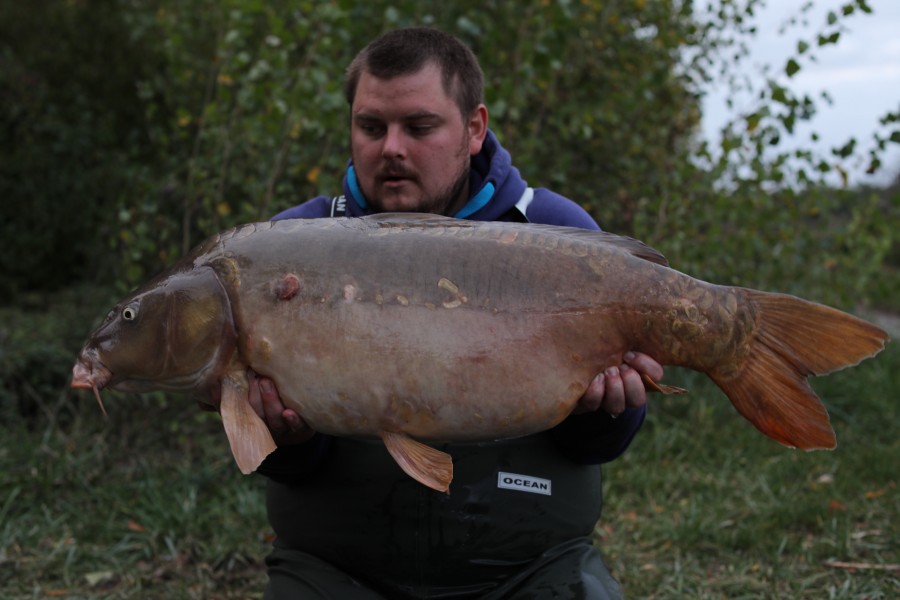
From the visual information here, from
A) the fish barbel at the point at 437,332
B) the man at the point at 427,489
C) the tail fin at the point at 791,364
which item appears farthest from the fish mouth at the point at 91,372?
the tail fin at the point at 791,364

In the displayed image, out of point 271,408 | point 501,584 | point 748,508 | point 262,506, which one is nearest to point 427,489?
point 501,584

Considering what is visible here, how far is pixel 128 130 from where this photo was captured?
7199 mm

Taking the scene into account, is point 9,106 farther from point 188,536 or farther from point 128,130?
point 188,536

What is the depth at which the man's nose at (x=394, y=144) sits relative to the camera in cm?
212

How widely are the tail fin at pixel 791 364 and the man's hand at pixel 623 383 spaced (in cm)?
14

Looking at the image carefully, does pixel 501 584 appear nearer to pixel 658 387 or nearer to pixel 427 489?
pixel 427 489

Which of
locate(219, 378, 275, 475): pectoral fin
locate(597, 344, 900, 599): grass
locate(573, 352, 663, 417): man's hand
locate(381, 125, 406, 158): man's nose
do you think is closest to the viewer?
locate(219, 378, 275, 475): pectoral fin

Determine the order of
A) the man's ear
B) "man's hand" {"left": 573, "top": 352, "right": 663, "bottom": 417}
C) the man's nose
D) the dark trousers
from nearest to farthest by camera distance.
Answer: "man's hand" {"left": 573, "top": 352, "right": 663, "bottom": 417} → the dark trousers → the man's nose → the man's ear

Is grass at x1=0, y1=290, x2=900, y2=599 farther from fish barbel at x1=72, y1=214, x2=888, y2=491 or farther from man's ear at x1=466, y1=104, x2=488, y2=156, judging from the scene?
man's ear at x1=466, y1=104, x2=488, y2=156

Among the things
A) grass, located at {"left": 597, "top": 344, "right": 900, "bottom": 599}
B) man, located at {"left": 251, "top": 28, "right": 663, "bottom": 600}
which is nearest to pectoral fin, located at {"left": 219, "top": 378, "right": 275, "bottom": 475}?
man, located at {"left": 251, "top": 28, "right": 663, "bottom": 600}

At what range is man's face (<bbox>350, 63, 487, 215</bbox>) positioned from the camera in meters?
2.15

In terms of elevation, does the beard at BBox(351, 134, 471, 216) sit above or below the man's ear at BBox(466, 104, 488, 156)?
below

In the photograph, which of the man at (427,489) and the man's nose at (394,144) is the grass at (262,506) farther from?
the man's nose at (394,144)

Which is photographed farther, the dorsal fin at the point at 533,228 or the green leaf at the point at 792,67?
the green leaf at the point at 792,67
